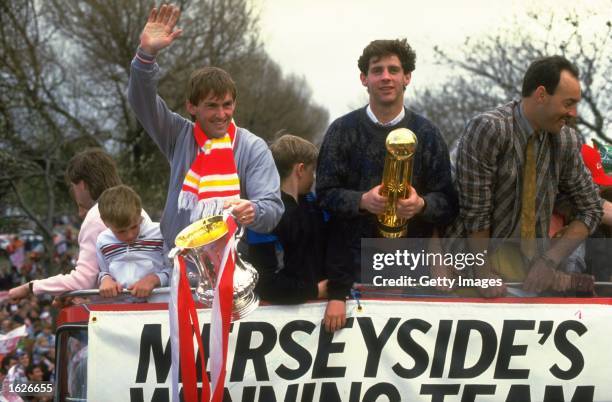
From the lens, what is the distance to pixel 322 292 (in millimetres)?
5090

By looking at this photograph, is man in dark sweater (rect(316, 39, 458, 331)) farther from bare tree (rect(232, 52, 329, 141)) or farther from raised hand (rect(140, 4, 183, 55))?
bare tree (rect(232, 52, 329, 141))

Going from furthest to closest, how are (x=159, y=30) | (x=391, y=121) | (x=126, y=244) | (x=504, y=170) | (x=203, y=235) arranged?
1. (x=126, y=244)
2. (x=391, y=121)
3. (x=504, y=170)
4. (x=159, y=30)
5. (x=203, y=235)

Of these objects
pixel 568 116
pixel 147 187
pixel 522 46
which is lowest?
pixel 147 187

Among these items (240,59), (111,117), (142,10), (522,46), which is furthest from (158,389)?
(240,59)

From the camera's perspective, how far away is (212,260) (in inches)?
182

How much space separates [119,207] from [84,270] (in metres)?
0.50

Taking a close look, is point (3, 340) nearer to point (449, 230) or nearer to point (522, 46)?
point (449, 230)

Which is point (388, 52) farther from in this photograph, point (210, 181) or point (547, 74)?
point (210, 181)

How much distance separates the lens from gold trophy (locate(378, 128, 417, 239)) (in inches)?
185

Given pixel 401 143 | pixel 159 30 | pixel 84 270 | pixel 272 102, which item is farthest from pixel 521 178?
pixel 272 102

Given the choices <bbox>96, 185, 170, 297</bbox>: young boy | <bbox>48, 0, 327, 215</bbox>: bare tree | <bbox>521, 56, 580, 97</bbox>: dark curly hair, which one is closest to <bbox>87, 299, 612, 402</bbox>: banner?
<bbox>96, 185, 170, 297</bbox>: young boy

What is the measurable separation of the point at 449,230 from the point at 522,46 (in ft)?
65.9

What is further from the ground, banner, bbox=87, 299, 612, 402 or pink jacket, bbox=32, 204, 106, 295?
pink jacket, bbox=32, 204, 106, 295

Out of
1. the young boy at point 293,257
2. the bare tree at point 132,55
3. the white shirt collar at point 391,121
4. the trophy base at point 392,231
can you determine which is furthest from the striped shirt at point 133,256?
the bare tree at point 132,55
